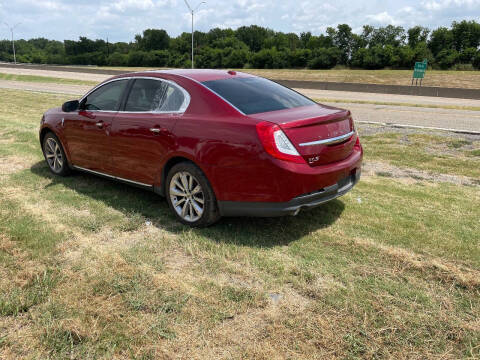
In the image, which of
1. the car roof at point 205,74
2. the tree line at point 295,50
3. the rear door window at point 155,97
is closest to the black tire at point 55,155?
the rear door window at point 155,97

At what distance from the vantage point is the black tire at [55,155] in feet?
20.4

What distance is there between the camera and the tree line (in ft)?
192

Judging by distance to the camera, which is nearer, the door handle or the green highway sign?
the door handle

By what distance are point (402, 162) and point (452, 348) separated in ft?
17.1

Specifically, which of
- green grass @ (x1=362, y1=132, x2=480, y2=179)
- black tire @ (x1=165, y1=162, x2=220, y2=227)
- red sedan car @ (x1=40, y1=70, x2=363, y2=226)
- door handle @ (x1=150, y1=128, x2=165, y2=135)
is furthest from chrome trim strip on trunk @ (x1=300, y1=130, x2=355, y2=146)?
green grass @ (x1=362, y1=132, x2=480, y2=179)

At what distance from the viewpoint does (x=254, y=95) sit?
4.45 meters

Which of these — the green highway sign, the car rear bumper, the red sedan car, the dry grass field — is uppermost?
the green highway sign

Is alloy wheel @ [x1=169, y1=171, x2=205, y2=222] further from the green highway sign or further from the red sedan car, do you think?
the green highway sign

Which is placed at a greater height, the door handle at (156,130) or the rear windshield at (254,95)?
the rear windshield at (254,95)

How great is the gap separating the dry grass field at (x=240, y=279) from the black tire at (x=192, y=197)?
0.14 metres

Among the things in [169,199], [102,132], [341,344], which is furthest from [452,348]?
[102,132]

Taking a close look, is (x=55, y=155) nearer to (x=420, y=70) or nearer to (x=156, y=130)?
(x=156, y=130)

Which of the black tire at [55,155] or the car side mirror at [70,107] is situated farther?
the black tire at [55,155]

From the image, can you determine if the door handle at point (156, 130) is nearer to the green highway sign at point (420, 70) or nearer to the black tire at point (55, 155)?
the black tire at point (55, 155)
